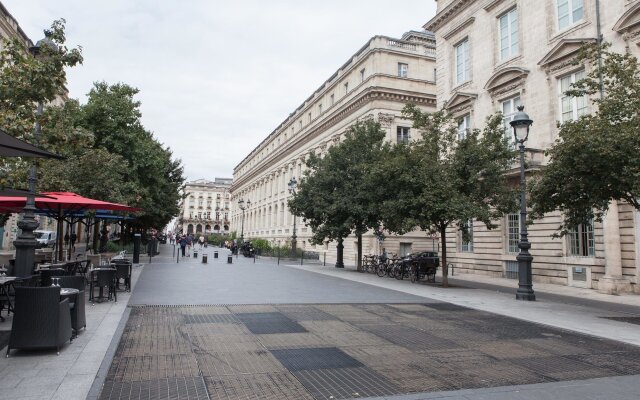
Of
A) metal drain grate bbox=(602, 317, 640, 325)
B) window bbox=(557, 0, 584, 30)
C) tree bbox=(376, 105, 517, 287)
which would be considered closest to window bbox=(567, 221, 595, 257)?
tree bbox=(376, 105, 517, 287)

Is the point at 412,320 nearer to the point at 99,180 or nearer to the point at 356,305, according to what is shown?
the point at 356,305

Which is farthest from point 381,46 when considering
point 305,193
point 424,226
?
point 424,226

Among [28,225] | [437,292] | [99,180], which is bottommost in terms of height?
[437,292]

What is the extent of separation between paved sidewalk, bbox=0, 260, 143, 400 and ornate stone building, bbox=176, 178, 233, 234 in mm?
136938

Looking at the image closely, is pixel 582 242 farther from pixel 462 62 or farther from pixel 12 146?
pixel 12 146

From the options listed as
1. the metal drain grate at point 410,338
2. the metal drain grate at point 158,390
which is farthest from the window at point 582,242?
the metal drain grate at point 158,390

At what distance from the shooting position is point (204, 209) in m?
148

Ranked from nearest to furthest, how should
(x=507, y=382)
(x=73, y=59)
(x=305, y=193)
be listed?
(x=507, y=382)
(x=73, y=59)
(x=305, y=193)

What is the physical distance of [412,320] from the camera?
392 inches

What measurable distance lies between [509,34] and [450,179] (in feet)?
40.3

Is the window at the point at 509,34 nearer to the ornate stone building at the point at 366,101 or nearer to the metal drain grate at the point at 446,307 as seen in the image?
the ornate stone building at the point at 366,101

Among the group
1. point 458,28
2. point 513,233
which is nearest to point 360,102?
point 458,28

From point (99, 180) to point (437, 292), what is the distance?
14651 millimetres

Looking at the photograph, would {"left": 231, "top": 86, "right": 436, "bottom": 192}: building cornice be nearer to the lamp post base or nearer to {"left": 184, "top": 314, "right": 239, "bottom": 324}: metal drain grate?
the lamp post base
